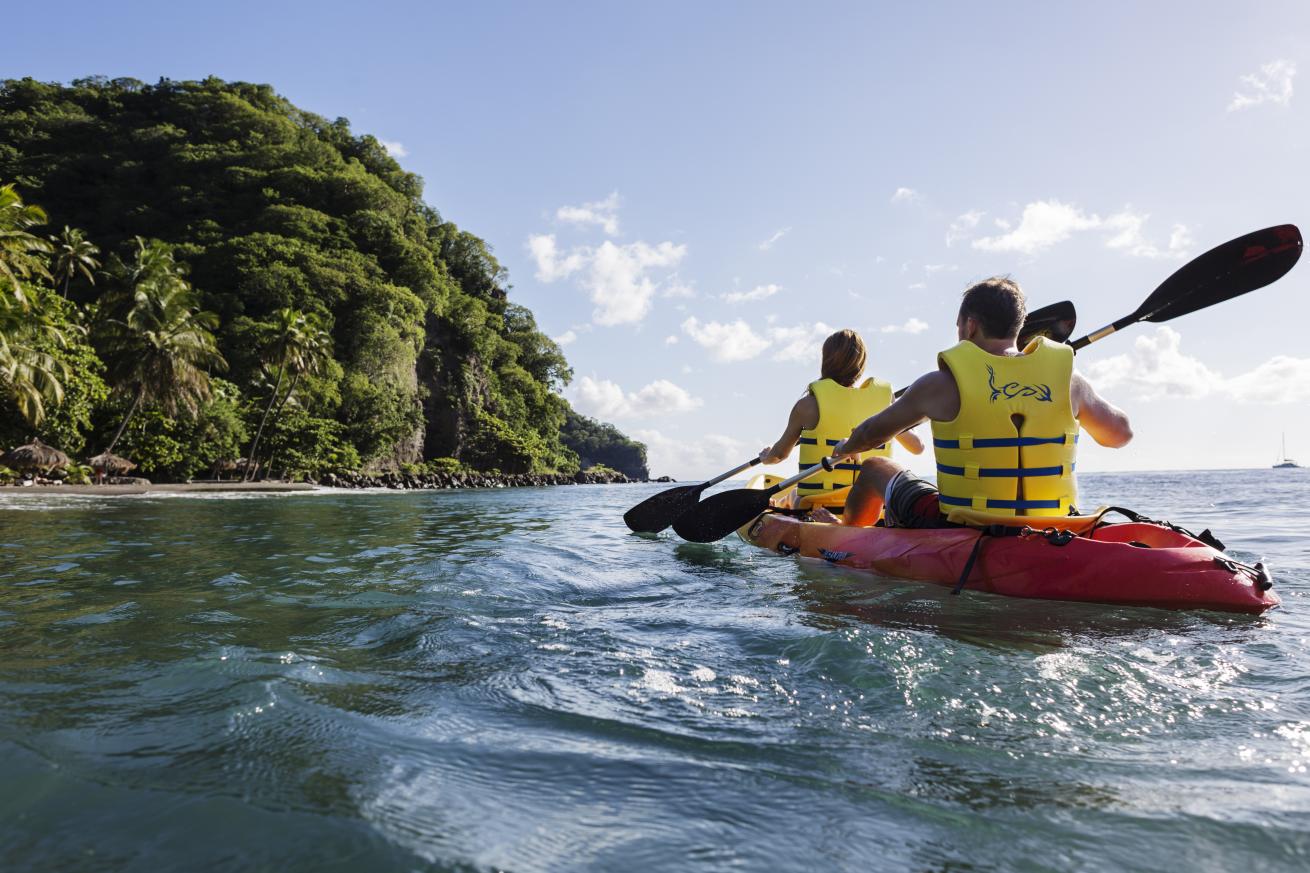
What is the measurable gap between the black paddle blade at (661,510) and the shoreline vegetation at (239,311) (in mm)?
18561

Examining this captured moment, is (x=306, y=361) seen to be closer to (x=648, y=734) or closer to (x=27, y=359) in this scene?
(x=27, y=359)

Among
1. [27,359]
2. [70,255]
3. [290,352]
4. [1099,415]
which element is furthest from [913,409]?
[70,255]

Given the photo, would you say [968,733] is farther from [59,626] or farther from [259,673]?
[59,626]

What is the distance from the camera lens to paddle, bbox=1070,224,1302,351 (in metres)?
5.86

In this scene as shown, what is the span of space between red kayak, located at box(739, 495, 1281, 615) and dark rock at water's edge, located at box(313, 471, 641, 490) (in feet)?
112

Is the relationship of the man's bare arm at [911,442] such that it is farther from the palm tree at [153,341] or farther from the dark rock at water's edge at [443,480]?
the dark rock at water's edge at [443,480]

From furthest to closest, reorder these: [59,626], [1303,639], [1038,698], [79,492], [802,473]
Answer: [79,492], [802,473], [59,626], [1303,639], [1038,698]

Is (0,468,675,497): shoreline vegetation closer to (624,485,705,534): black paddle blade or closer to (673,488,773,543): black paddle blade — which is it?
(624,485,705,534): black paddle blade

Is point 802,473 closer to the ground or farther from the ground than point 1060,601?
farther from the ground

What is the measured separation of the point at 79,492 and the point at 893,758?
25.2 m

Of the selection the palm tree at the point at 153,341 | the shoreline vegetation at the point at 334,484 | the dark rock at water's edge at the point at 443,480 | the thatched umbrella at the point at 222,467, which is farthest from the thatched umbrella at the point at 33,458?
the dark rock at water's edge at the point at 443,480

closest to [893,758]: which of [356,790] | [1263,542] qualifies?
[356,790]

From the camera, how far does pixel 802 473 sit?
6.20 metres

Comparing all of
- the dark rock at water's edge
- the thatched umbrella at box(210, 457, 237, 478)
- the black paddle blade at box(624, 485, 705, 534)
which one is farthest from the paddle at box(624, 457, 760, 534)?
the thatched umbrella at box(210, 457, 237, 478)
